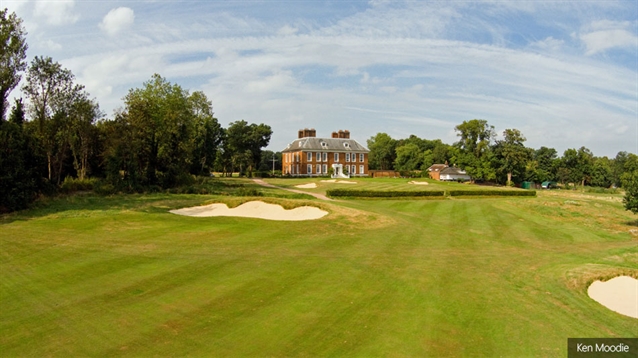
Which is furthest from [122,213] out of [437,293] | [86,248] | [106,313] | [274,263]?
[437,293]

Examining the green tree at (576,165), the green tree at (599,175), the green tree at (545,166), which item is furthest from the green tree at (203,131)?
the green tree at (599,175)

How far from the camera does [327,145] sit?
92688 mm

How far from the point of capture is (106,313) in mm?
10758

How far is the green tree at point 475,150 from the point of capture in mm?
88250

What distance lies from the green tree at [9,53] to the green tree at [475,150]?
3096 inches

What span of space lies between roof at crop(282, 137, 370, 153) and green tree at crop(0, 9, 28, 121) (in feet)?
200

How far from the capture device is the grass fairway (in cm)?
953

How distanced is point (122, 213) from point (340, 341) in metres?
19.5

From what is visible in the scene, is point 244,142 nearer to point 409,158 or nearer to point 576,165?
point 409,158

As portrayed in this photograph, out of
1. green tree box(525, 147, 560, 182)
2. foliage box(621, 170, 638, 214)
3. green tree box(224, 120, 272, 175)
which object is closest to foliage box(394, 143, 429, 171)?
green tree box(525, 147, 560, 182)

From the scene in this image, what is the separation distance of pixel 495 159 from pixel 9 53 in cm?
8441

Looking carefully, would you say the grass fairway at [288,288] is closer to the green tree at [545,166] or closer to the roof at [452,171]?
the roof at [452,171]

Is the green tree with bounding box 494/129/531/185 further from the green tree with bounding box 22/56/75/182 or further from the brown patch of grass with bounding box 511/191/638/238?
the green tree with bounding box 22/56/75/182

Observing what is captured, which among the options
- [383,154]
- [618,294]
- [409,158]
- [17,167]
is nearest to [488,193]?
[618,294]
